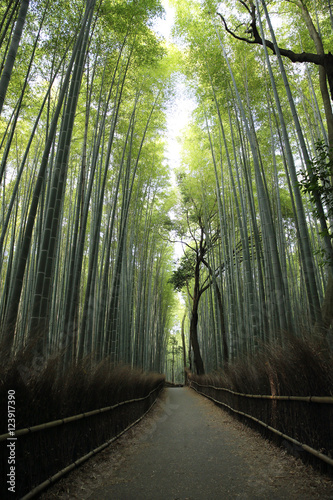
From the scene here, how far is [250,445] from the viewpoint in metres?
2.63

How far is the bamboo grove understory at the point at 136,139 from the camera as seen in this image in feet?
9.62

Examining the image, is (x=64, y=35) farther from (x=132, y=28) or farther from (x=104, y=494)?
(x=104, y=494)

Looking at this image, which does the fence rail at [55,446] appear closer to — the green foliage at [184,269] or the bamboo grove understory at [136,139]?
the bamboo grove understory at [136,139]

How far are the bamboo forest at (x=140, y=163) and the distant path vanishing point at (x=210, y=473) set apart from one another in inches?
17.9

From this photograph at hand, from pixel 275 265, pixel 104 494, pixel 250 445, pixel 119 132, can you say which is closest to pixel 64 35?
pixel 119 132

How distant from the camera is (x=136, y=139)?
658 centimetres

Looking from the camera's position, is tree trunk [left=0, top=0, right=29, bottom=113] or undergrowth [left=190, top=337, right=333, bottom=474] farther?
tree trunk [left=0, top=0, right=29, bottom=113]

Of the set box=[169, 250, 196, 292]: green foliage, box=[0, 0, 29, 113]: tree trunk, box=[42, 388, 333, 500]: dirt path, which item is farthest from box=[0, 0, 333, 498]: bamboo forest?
box=[169, 250, 196, 292]: green foliage

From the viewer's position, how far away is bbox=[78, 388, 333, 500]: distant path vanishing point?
1.62m

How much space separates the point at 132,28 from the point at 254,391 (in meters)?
5.24

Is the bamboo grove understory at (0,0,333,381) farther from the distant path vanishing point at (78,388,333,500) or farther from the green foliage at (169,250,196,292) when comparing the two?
the green foliage at (169,250,196,292)

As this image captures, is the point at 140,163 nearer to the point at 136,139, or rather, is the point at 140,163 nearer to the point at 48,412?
the point at 136,139

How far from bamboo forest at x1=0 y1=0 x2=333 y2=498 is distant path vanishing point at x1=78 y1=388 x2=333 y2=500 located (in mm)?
454

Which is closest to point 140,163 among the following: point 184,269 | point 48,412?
point 184,269
